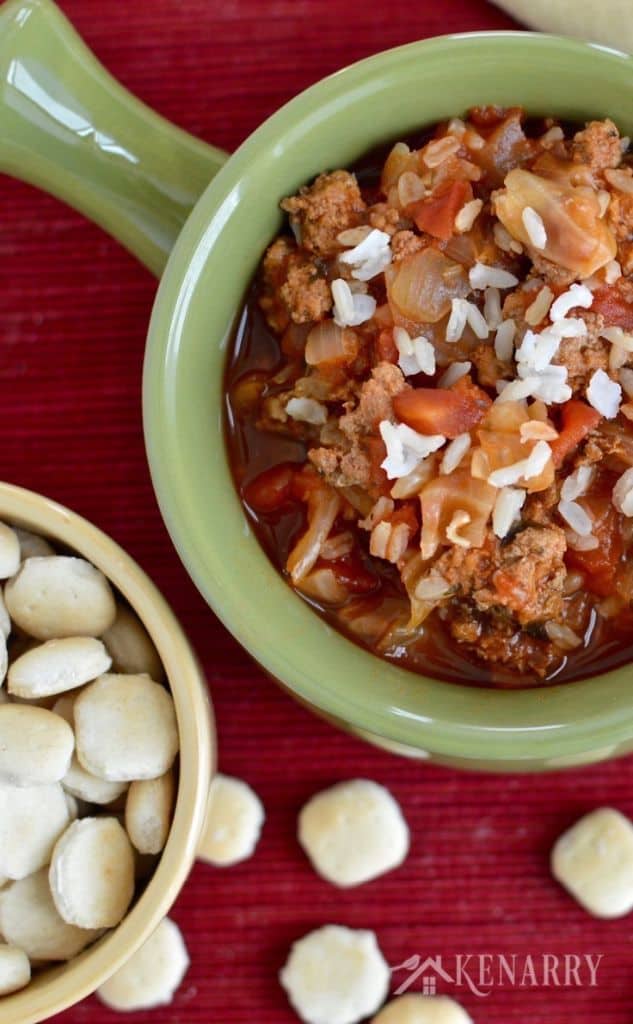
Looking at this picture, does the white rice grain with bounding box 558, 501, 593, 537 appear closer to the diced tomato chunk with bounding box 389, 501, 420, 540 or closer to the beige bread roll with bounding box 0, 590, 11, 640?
the diced tomato chunk with bounding box 389, 501, 420, 540

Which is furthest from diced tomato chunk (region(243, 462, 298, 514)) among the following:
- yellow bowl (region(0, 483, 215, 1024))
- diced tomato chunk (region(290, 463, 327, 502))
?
yellow bowl (region(0, 483, 215, 1024))

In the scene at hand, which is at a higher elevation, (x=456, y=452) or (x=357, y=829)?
(x=456, y=452)

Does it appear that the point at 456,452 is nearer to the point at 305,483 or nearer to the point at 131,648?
the point at 305,483

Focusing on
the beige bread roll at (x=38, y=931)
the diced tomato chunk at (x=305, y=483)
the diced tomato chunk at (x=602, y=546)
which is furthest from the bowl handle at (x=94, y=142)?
the beige bread roll at (x=38, y=931)

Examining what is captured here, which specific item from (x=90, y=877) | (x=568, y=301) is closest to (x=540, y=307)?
(x=568, y=301)

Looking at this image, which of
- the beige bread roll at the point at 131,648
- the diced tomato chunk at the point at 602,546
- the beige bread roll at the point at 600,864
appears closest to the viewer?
the diced tomato chunk at the point at 602,546

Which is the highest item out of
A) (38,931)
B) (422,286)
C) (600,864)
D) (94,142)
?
(94,142)
